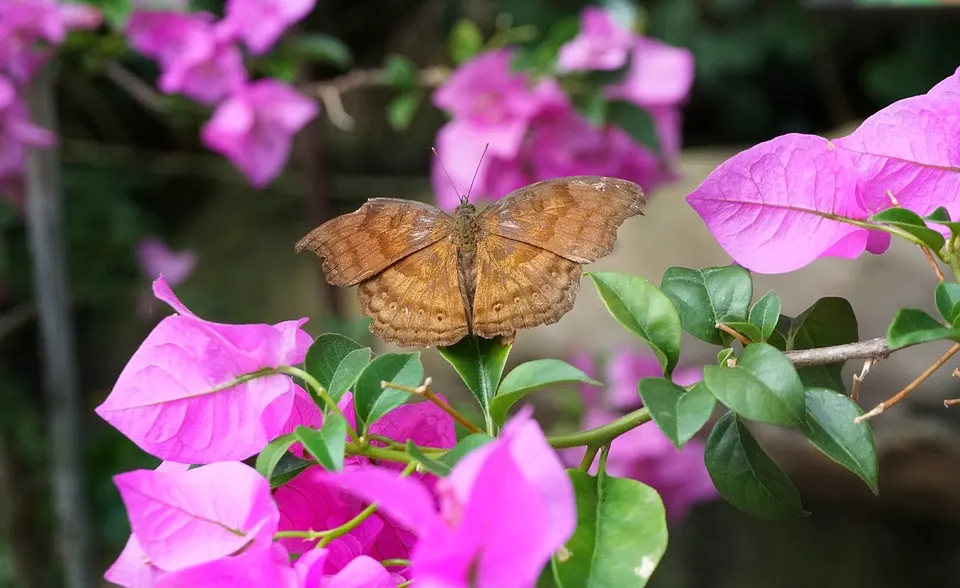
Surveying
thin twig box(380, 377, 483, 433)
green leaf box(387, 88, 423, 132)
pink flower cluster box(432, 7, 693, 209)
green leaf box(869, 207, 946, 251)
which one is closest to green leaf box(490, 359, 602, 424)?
thin twig box(380, 377, 483, 433)

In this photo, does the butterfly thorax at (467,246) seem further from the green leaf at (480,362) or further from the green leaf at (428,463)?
the green leaf at (428,463)

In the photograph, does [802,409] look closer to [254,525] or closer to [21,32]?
[254,525]

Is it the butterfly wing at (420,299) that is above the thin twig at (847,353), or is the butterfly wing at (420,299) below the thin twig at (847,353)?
above

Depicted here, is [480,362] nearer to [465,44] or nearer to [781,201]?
[781,201]

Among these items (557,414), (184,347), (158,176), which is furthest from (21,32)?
→ (158,176)

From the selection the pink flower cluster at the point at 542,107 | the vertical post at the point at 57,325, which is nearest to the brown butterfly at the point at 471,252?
the pink flower cluster at the point at 542,107

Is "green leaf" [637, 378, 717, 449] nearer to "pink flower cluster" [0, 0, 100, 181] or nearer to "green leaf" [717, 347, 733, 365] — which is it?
"green leaf" [717, 347, 733, 365]
